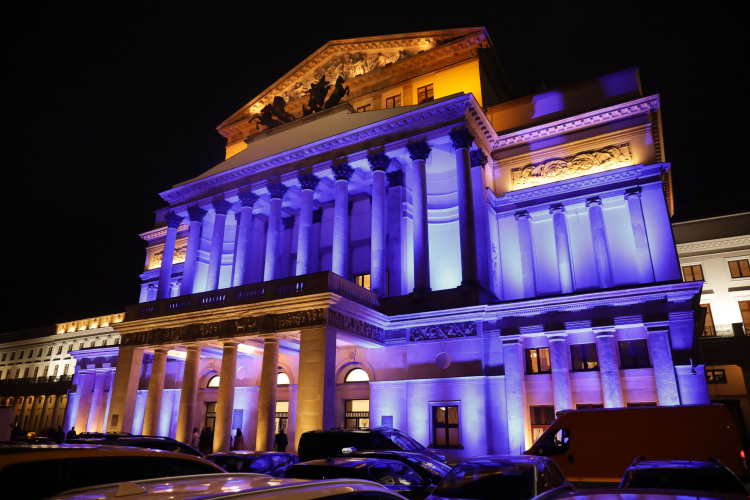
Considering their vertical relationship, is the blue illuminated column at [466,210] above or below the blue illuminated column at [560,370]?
above

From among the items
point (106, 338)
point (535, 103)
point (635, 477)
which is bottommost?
point (635, 477)

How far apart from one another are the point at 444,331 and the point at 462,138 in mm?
10578

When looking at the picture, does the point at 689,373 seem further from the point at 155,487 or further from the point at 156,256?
the point at 156,256

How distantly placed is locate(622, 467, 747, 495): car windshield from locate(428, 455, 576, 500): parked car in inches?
43.4

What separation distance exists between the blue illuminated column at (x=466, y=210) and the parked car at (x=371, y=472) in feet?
49.9

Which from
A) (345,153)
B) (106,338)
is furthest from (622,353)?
(106,338)

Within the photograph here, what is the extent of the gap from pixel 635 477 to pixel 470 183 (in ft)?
66.6

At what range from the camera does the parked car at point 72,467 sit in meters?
4.36

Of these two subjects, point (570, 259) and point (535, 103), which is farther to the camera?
point (535, 103)

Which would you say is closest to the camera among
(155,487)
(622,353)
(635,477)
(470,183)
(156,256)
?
(155,487)

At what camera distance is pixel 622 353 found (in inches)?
911

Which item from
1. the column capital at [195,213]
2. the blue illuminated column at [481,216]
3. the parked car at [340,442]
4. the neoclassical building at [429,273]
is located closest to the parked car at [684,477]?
the parked car at [340,442]

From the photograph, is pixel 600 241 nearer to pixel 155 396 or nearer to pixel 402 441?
pixel 402 441

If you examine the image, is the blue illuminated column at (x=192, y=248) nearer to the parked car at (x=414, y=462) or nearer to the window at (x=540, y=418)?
the window at (x=540, y=418)
